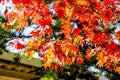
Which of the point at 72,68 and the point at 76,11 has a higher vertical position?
the point at 76,11

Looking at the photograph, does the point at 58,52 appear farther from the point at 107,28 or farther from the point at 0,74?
the point at 0,74

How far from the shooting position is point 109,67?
11.2 m

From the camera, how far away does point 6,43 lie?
37.6ft

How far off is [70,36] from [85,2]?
119 centimetres

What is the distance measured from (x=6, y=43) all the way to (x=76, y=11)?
2.66 meters

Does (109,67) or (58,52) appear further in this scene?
(109,67)

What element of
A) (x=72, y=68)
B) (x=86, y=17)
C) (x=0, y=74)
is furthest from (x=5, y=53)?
(x=86, y=17)

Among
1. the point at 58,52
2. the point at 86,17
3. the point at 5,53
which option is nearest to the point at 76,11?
the point at 86,17

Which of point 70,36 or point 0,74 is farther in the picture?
point 0,74

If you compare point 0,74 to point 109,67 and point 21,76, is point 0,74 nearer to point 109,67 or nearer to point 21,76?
point 21,76

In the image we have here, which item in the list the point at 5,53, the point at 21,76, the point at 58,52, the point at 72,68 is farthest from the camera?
the point at 21,76

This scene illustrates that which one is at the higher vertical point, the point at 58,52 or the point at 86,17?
the point at 86,17

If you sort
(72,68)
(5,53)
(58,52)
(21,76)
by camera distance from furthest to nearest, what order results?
(21,76)
(5,53)
(72,68)
(58,52)

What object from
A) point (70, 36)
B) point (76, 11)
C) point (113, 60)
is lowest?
point (113, 60)
